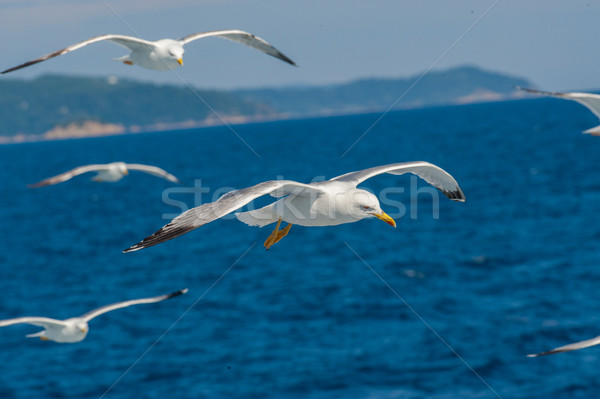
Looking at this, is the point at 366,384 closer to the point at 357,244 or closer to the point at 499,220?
the point at 357,244

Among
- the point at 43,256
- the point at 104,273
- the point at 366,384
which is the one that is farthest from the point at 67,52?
the point at 43,256

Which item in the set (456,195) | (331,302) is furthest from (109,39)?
(331,302)

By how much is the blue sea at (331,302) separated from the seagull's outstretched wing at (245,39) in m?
4.10

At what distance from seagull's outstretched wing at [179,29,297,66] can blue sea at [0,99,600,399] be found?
13.5ft

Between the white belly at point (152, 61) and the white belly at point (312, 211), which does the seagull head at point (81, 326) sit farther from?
the white belly at point (312, 211)

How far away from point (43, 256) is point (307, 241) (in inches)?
884

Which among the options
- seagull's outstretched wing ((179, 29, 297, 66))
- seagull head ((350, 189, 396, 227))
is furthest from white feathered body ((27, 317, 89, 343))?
seagull head ((350, 189, 396, 227))

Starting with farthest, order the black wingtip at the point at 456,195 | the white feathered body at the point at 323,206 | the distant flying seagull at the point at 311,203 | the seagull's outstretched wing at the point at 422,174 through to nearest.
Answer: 1. the black wingtip at the point at 456,195
2. the seagull's outstretched wing at the point at 422,174
3. the white feathered body at the point at 323,206
4. the distant flying seagull at the point at 311,203

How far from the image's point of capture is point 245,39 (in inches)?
738

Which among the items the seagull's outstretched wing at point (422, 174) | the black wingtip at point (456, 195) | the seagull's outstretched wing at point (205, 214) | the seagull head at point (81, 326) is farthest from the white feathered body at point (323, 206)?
the seagull head at point (81, 326)

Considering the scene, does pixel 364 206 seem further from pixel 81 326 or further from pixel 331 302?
pixel 331 302

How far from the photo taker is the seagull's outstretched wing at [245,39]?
691 inches

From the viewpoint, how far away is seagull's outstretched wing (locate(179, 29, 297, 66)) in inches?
691

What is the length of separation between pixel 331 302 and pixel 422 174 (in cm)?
2719
